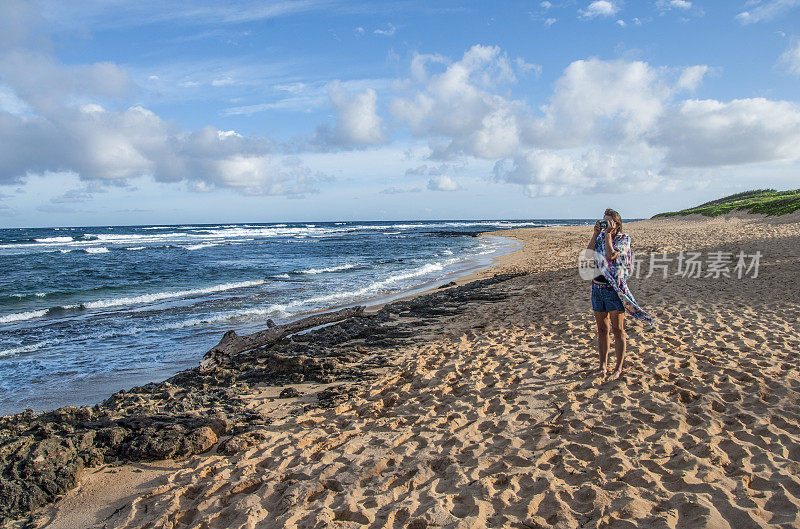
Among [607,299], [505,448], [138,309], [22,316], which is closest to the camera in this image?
[505,448]

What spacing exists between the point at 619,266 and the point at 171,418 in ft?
17.8

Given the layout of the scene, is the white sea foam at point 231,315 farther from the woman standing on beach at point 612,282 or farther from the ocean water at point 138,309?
the woman standing on beach at point 612,282

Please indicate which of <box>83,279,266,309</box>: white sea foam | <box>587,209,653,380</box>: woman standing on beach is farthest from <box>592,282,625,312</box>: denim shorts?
<box>83,279,266,309</box>: white sea foam

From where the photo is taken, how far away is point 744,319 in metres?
7.44

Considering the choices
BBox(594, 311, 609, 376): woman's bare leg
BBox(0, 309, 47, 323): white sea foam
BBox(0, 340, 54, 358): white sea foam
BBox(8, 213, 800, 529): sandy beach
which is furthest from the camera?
BBox(0, 309, 47, 323): white sea foam

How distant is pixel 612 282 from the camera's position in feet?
16.8

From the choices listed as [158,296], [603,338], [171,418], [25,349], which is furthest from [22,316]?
[603,338]

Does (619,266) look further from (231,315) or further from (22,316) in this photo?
(22,316)

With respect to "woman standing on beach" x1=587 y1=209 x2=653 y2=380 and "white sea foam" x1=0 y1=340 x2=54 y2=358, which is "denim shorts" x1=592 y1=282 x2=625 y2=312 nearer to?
"woman standing on beach" x1=587 y1=209 x2=653 y2=380

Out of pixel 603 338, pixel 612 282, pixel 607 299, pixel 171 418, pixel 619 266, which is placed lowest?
pixel 171 418

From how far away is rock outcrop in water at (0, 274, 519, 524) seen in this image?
13.0 ft

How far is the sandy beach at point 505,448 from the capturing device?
3148mm

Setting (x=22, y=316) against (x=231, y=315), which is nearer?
(x=231, y=315)

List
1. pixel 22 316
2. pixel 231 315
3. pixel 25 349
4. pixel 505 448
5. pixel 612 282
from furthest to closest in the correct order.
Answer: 1. pixel 22 316
2. pixel 231 315
3. pixel 25 349
4. pixel 612 282
5. pixel 505 448
